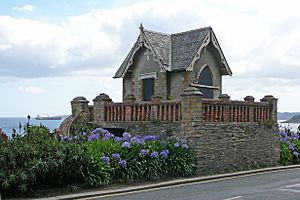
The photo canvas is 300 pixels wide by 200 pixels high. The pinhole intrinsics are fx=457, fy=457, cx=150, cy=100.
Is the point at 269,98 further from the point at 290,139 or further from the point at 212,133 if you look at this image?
the point at 212,133

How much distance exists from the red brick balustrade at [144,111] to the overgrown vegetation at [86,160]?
1.04 metres

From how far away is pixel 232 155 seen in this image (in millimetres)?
17250

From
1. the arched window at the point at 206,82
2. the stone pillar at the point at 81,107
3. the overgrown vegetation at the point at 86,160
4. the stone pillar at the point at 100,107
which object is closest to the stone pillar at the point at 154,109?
the overgrown vegetation at the point at 86,160

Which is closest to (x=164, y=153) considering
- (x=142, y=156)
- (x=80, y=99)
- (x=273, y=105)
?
(x=142, y=156)

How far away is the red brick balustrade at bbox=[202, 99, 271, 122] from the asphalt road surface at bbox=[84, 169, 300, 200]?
7.82ft

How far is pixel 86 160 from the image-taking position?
12375mm

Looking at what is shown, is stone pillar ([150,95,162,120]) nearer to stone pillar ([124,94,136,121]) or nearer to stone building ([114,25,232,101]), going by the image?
stone pillar ([124,94,136,121])

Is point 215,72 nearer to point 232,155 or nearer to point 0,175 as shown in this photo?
point 232,155

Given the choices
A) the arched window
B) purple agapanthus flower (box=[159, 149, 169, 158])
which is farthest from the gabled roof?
purple agapanthus flower (box=[159, 149, 169, 158])

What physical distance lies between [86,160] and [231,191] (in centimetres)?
410

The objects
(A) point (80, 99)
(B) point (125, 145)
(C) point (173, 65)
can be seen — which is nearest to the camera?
(B) point (125, 145)

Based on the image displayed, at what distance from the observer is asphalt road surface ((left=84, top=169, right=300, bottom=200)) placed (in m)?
11.6

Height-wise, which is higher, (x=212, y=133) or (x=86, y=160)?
(x=212, y=133)

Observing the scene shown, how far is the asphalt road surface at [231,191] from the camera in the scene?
38.0 feet
